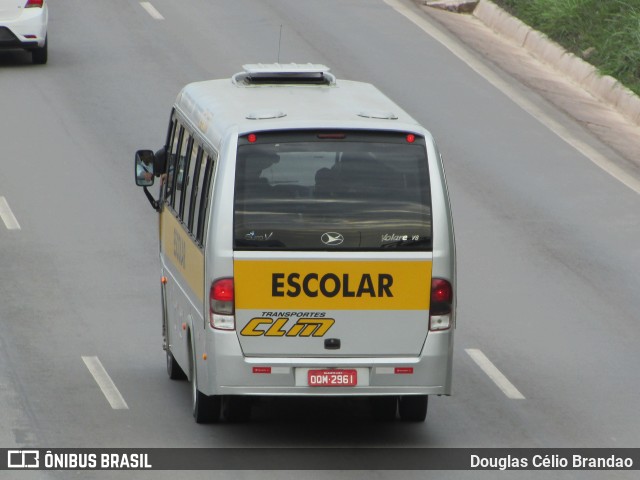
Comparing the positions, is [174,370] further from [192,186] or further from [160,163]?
[192,186]

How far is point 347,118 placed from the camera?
1297cm

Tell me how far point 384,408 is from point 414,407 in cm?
27

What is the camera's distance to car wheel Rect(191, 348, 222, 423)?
538 inches

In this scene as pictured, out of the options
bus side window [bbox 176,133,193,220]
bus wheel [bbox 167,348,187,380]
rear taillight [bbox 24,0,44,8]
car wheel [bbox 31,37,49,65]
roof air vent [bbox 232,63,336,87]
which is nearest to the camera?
bus side window [bbox 176,133,193,220]

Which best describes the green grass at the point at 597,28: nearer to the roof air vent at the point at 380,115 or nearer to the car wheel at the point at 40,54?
the car wheel at the point at 40,54

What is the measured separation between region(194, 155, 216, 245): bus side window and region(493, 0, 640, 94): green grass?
623 inches

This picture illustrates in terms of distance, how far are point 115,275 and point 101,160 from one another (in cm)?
527

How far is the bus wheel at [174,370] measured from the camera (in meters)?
15.3

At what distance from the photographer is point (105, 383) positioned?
15219mm

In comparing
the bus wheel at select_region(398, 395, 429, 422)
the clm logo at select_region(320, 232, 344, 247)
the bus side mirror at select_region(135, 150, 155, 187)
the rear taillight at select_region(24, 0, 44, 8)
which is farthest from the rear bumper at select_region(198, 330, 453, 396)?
the rear taillight at select_region(24, 0, 44, 8)

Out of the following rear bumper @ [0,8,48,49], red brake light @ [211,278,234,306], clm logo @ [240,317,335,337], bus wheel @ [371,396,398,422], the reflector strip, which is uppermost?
red brake light @ [211,278,234,306]

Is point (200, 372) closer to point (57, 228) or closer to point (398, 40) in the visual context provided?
point (57, 228)

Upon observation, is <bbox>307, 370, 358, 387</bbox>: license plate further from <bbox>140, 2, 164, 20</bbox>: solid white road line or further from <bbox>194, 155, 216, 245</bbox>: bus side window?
<bbox>140, 2, 164, 20</bbox>: solid white road line

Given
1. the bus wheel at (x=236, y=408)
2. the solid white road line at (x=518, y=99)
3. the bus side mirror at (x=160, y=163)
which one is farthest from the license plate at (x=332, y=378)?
the solid white road line at (x=518, y=99)
